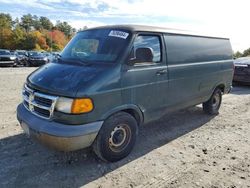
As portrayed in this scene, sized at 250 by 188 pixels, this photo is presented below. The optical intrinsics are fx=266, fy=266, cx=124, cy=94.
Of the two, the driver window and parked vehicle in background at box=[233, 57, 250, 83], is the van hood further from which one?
parked vehicle in background at box=[233, 57, 250, 83]

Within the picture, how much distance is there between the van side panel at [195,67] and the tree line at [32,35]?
7431 centimetres

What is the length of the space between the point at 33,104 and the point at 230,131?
4.17 metres

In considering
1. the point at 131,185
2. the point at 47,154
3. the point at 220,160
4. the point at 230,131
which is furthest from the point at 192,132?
the point at 47,154

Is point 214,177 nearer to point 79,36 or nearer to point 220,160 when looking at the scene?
point 220,160

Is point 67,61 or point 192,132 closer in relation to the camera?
point 67,61

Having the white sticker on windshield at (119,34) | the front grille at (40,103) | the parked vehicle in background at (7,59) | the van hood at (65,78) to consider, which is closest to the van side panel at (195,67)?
the white sticker on windshield at (119,34)

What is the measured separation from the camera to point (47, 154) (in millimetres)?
4340

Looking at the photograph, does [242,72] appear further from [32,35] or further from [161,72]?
[32,35]

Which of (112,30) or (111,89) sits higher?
(112,30)

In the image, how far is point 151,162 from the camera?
4.23 m

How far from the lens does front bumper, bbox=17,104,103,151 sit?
3488 mm

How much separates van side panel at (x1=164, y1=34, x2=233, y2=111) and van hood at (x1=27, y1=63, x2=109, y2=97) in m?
1.67

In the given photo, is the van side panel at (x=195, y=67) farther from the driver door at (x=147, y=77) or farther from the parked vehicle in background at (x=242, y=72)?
the parked vehicle in background at (x=242, y=72)

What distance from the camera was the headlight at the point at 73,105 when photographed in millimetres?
3514
